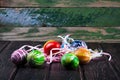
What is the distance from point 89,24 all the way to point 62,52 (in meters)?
0.78

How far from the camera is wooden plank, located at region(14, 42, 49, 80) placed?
104 cm

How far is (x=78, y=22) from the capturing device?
6.68 ft

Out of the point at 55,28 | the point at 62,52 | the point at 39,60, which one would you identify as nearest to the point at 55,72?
the point at 39,60

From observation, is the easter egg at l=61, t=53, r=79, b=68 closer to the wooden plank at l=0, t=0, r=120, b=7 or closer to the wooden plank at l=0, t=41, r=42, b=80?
the wooden plank at l=0, t=41, r=42, b=80

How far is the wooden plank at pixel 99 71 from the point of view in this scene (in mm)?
1053

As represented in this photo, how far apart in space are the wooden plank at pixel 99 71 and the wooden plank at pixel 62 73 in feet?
0.11

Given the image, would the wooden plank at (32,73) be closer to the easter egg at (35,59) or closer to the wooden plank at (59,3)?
the easter egg at (35,59)

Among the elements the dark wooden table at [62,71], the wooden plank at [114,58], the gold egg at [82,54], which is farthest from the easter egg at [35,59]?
the wooden plank at [114,58]

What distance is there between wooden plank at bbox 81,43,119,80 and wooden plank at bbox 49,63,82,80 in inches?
1.4

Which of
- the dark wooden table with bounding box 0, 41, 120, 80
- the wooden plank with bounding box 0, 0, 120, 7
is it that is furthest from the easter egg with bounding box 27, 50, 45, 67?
the wooden plank with bounding box 0, 0, 120, 7

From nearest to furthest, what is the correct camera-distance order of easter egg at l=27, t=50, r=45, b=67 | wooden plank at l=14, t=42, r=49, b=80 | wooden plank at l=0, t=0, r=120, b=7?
wooden plank at l=14, t=42, r=49, b=80 → easter egg at l=27, t=50, r=45, b=67 → wooden plank at l=0, t=0, r=120, b=7

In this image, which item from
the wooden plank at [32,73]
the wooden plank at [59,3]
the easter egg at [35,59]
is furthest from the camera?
the wooden plank at [59,3]

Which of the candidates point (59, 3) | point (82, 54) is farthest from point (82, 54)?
point (59, 3)

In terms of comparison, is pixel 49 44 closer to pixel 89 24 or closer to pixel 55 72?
pixel 55 72
